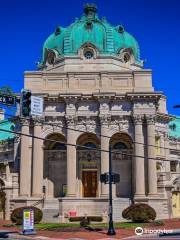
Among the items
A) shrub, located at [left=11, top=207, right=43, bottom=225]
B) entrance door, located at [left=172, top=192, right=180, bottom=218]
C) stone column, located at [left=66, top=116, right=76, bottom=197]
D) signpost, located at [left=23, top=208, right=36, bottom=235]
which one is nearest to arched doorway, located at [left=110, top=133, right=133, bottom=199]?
stone column, located at [left=66, top=116, right=76, bottom=197]

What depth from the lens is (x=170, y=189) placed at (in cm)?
5472

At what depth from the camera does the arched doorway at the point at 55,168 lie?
5703 cm

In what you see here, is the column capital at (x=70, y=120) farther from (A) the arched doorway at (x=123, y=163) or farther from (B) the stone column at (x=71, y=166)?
(A) the arched doorway at (x=123, y=163)

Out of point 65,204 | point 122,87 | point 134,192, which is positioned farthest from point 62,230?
point 122,87

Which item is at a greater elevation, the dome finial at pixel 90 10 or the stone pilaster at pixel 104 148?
the dome finial at pixel 90 10

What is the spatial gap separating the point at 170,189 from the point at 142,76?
1362cm

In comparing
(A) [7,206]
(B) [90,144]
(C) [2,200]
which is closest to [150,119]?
(B) [90,144]

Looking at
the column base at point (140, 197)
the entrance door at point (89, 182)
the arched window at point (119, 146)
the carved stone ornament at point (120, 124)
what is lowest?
the column base at point (140, 197)

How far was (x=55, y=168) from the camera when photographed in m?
57.7

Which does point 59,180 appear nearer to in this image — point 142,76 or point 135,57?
point 142,76

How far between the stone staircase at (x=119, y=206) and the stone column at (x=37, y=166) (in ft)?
28.0

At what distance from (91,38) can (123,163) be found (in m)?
17.5

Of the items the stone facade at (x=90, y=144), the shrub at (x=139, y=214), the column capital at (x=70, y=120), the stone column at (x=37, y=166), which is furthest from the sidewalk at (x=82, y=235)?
the column capital at (x=70, y=120)

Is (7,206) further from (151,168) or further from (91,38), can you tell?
(91,38)
